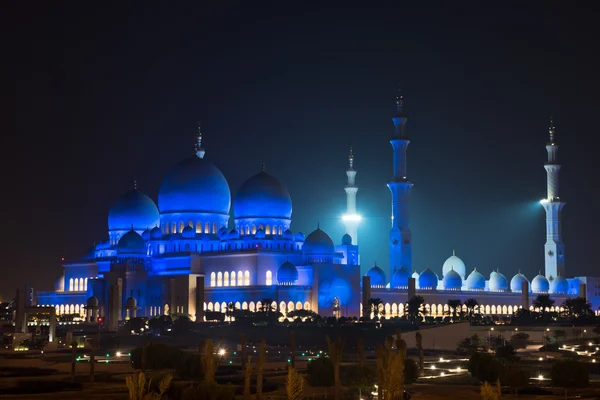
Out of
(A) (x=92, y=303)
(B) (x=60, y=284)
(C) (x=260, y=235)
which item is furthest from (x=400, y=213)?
(B) (x=60, y=284)

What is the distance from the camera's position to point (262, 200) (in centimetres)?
8731

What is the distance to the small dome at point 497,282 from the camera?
109 m

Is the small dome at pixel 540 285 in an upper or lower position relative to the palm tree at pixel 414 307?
upper

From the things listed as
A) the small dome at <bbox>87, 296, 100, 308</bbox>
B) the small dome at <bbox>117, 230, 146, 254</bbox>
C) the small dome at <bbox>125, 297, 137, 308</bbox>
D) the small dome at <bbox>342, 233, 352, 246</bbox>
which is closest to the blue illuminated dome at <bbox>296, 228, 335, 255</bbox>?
the small dome at <bbox>342, 233, 352, 246</bbox>

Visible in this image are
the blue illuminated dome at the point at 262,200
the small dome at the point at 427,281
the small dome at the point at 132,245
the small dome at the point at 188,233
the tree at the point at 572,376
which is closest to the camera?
the tree at the point at 572,376

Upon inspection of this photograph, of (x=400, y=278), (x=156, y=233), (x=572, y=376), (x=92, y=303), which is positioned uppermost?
(x=156, y=233)

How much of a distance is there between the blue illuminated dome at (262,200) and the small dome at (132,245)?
9036 millimetres

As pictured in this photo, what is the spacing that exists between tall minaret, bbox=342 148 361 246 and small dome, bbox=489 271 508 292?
15.4 metres

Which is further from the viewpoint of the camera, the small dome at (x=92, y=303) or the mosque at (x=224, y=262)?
the small dome at (x=92, y=303)

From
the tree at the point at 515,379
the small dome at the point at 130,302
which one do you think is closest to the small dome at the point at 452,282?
the small dome at the point at 130,302

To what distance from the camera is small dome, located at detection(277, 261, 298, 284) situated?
82.3 meters

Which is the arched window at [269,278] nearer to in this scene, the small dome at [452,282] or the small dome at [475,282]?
the small dome at [452,282]

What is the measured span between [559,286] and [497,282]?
6332mm

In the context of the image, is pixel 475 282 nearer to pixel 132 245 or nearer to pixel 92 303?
pixel 132 245
